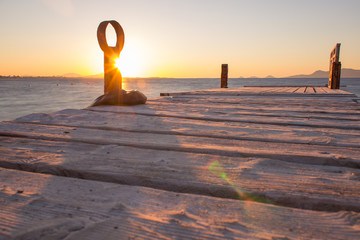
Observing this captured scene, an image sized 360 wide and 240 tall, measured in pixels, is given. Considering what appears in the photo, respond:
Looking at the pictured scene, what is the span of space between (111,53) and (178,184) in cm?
310

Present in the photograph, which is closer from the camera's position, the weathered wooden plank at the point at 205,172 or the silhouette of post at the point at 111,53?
the weathered wooden plank at the point at 205,172

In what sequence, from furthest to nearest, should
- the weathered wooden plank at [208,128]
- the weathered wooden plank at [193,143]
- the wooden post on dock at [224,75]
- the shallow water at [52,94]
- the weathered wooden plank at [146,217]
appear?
the shallow water at [52,94] < the wooden post on dock at [224,75] < the weathered wooden plank at [208,128] < the weathered wooden plank at [193,143] < the weathered wooden plank at [146,217]

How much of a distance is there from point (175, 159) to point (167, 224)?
51 cm

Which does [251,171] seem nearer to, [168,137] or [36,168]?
[168,137]

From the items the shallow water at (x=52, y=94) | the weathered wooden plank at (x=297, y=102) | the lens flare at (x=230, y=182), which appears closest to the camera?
the lens flare at (x=230, y=182)

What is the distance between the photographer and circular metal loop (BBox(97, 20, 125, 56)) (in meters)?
3.52

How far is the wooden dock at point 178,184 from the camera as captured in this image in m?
0.69

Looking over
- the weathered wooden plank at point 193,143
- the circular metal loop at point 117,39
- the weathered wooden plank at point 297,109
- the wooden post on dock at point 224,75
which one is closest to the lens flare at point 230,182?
the weathered wooden plank at point 193,143

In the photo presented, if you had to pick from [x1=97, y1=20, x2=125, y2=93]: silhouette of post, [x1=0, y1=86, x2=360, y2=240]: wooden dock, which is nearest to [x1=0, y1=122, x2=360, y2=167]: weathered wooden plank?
Result: [x1=0, y1=86, x2=360, y2=240]: wooden dock

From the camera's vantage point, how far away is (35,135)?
1.61 m

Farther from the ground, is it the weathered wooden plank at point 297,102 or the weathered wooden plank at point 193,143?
the weathered wooden plank at point 297,102

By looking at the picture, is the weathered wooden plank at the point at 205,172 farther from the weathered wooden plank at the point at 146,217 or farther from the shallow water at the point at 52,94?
the shallow water at the point at 52,94

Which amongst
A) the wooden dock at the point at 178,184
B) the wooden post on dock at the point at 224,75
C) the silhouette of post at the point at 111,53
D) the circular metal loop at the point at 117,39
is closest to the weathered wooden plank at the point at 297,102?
the silhouette of post at the point at 111,53

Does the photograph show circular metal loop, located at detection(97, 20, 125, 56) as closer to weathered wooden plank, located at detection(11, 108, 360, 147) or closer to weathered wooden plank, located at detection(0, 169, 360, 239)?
weathered wooden plank, located at detection(11, 108, 360, 147)
